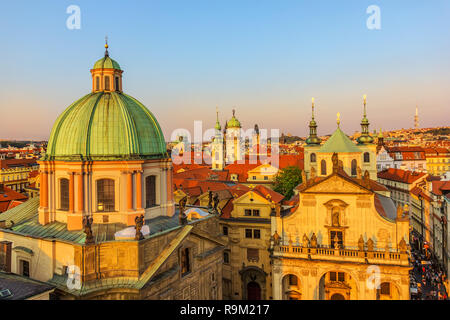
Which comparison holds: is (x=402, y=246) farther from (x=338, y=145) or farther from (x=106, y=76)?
(x=106, y=76)

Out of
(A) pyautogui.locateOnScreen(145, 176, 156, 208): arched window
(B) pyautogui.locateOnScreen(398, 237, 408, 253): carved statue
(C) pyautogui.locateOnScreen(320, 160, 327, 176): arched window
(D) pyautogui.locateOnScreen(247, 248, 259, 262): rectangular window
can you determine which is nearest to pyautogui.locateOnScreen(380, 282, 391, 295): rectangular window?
(B) pyautogui.locateOnScreen(398, 237, 408, 253): carved statue

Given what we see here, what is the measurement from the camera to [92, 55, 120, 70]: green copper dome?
2891cm

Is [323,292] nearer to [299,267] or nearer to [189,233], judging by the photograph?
[299,267]

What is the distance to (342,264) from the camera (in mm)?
30609

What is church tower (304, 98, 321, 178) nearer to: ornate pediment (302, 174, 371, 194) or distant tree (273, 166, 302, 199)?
distant tree (273, 166, 302, 199)

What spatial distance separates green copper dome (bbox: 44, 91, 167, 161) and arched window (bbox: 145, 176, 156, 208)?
1.85 metres

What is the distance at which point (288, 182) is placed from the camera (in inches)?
2502

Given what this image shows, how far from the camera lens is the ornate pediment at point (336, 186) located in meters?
31.6

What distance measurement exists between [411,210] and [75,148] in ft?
210

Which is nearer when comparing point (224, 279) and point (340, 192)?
point (340, 192)

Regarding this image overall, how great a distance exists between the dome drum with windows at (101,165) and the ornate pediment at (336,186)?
568 inches
